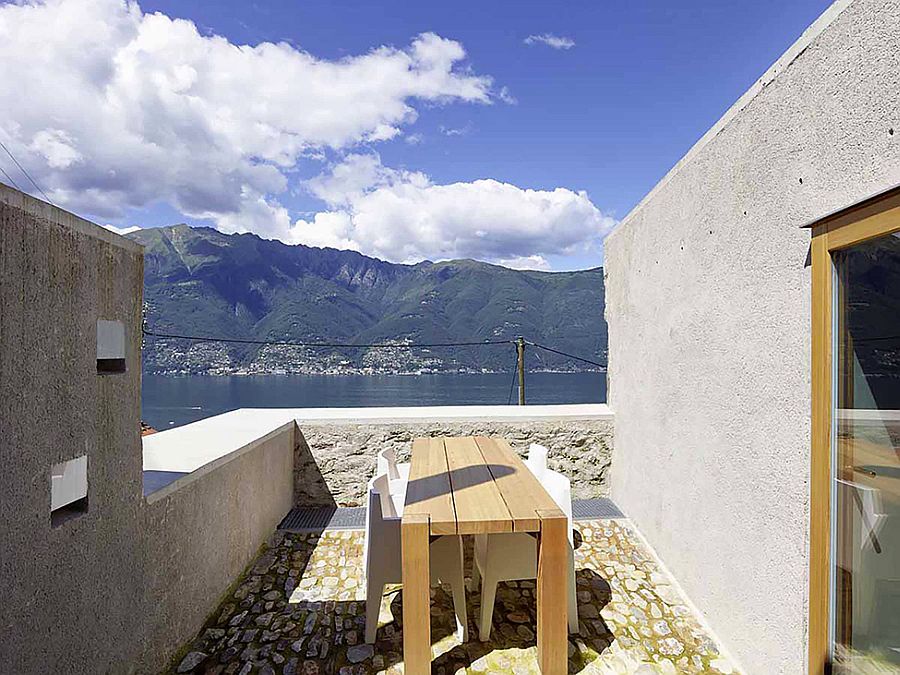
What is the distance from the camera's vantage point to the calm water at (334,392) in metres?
35.4

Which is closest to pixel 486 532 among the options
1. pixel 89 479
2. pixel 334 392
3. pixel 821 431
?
pixel 821 431

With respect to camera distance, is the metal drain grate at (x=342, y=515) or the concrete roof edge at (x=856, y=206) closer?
the concrete roof edge at (x=856, y=206)

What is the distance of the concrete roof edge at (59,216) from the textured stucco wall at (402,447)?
3010mm

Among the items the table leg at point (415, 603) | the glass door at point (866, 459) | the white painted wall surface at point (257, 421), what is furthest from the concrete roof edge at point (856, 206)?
the white painted wall surface at point (257, 421)

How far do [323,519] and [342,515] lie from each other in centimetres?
18

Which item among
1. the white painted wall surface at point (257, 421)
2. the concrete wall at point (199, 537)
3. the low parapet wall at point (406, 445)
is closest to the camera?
the concrete wall at point (199, 537)

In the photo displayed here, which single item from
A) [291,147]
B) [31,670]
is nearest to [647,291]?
[31,670]

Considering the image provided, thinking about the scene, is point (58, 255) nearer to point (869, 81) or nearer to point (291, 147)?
point (869, 81)

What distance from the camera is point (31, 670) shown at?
4.43 ft

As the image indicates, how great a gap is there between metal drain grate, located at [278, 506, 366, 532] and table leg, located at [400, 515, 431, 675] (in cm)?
201

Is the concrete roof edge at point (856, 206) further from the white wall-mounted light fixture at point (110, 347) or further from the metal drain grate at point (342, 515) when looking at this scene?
the metal drain grate at point (342, 515)

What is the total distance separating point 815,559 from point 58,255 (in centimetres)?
262

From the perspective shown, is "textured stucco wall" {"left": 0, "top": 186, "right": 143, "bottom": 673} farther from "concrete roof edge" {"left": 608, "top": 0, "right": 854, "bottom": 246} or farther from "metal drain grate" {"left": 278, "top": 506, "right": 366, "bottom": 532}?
"concrete roof edge" {"left": 608, "top": 0, "right": 854, "bottom": 246}

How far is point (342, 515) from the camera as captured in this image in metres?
4.46
